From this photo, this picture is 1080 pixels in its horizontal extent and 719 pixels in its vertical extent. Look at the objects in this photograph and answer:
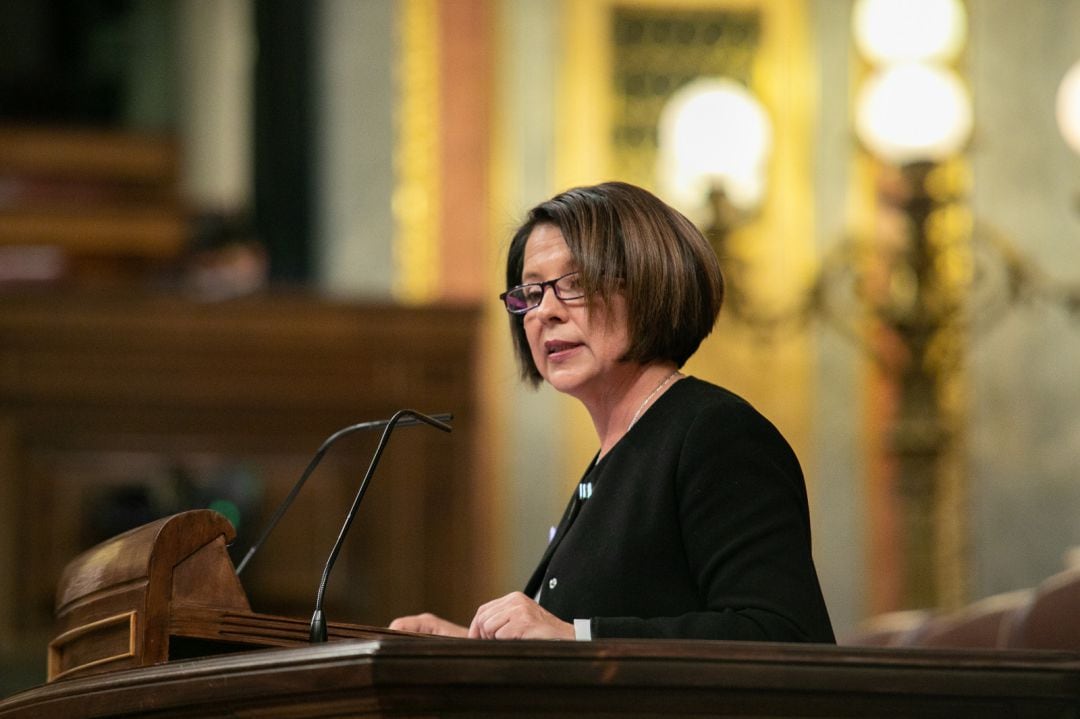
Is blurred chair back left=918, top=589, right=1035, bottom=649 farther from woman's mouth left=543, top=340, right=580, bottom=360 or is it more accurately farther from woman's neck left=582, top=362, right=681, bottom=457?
woman's mouth left=543, top=340, right=580, bottom=360

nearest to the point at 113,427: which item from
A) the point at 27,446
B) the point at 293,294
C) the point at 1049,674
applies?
the point at 27,446

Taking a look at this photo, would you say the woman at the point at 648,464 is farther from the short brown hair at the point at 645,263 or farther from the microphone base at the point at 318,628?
the microphone base at the point at 318,628

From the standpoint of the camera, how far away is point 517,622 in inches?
69.1

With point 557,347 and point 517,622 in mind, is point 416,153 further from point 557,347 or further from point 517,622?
point 517,622

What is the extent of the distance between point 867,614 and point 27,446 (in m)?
2.96

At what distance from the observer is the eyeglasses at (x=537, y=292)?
2.04m

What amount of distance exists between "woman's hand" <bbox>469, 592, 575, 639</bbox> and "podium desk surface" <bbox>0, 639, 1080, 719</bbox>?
0.75ft

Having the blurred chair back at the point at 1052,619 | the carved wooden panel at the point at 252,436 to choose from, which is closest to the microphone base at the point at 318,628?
the blurred chair back at the point at 1052,619

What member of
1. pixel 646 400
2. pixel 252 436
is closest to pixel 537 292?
pixel 646 400

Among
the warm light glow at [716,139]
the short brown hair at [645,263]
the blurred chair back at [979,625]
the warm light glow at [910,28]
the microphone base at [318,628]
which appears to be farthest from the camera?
the warm light glow at [716,139]

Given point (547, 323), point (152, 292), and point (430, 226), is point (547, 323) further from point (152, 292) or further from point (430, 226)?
point (430, 226)

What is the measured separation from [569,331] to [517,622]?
42 centimetres

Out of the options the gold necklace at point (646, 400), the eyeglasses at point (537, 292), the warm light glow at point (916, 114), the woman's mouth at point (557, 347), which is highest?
the warm light glow at point (916, 114)

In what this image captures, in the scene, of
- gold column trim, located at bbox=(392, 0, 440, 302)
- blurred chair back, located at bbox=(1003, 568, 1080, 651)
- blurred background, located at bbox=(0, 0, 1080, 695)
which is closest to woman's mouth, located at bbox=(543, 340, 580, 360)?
blurred chair back, located at bbox=(1003, 568, 1080, 651)
